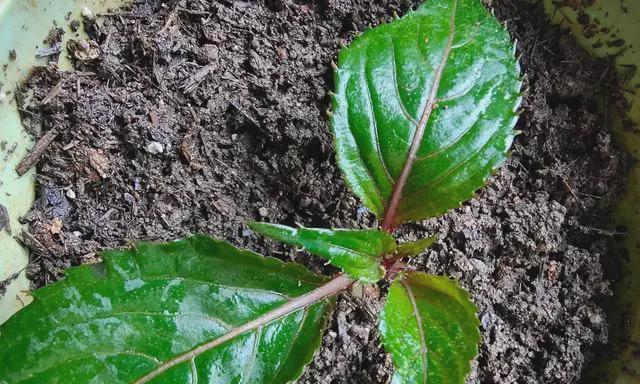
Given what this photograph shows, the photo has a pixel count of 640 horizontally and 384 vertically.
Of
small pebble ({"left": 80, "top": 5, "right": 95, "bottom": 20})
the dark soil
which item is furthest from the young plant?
small pebble ({"left": 80, "top": 5, "right": 95, "bottom": 20})

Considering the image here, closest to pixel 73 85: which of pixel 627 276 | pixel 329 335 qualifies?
pixel 329 335

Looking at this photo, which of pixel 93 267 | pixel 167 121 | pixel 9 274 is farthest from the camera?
pixel 167 121

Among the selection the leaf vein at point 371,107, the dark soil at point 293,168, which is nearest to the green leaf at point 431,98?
the leaf vein at point 371,107

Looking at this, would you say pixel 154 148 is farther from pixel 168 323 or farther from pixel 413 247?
pixel 413 247

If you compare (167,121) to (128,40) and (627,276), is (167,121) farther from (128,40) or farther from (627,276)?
(627,276)

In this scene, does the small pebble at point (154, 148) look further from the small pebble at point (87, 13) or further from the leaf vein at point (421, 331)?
the leaf vein at point (421, 331)

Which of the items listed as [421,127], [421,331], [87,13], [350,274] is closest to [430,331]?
[421,331]
